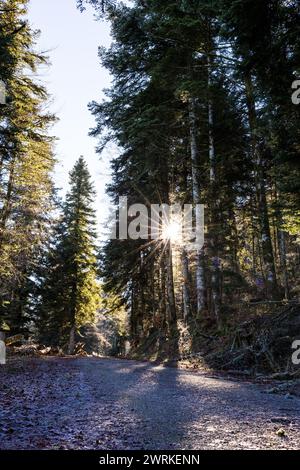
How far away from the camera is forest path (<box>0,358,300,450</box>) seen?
368 cm

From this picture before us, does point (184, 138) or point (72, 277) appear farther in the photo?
point (72, 277)

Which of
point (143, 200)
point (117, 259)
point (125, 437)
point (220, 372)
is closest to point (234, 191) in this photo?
point (143, 200)

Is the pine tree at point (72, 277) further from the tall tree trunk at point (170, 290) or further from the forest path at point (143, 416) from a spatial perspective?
the forest path at point (143, 416)

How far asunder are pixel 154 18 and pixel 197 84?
3744mm

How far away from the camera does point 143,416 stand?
4.83 m

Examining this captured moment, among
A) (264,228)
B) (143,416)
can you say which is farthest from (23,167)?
(143,416)

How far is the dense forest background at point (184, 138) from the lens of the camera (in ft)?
30.5

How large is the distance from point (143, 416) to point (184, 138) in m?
17.3

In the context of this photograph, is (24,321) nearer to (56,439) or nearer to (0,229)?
(0,229)

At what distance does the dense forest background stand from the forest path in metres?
5.78

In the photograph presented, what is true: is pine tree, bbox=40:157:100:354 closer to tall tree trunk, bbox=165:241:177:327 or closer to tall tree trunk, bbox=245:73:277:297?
tall tree trunk, bbox=165:241:177:327
